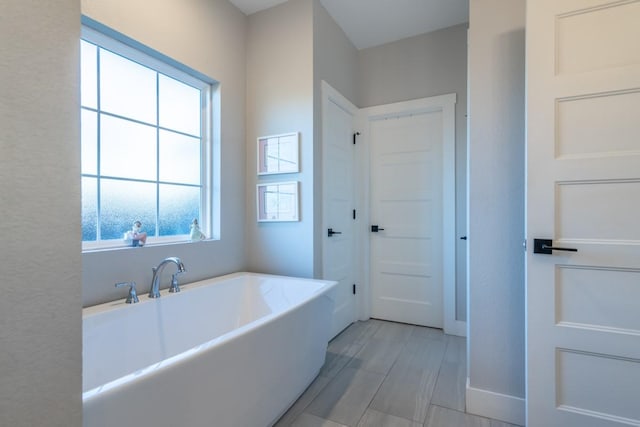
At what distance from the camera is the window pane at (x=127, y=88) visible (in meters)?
1.71

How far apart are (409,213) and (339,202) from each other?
2.54 feet

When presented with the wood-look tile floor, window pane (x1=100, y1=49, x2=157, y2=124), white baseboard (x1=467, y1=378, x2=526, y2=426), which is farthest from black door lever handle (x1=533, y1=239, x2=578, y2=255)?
window pane (x1=100, y1=49, x2=157, y2=124)

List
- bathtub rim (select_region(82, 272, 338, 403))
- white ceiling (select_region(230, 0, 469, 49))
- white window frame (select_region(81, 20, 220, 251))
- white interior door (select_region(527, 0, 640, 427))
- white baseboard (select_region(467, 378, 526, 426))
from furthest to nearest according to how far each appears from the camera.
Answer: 1. white ceiling (select_region(230, 0, 469, 49))
2. white window frame (select_region(81, 20, 220, 251))
3. white baseboard (select_region(467, 378, 526, 426))
4. white interior door (select_region(527, 0, 640, 427))
5. bathtub rim (select_region(82, 272, 338, 403))

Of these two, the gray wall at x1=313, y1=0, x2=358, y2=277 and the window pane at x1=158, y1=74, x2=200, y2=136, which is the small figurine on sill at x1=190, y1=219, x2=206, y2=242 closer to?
the window pane at x1=158, y1=74, x2=200, y2=136

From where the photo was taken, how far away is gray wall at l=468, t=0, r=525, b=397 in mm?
1565

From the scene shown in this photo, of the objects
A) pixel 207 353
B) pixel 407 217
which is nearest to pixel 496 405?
pixel 207 353

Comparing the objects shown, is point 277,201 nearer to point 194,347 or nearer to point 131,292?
point 131,292

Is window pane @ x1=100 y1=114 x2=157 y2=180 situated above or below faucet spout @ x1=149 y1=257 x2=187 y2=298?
above

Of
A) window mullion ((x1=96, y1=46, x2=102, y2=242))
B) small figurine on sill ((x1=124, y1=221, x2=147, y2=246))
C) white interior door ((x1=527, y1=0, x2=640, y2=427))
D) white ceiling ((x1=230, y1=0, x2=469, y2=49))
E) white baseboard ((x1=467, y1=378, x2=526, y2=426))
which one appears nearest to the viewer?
white interior door ((x1=527, y1=0, x2=640, y2=427))

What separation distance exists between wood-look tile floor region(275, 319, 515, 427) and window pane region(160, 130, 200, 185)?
171cm

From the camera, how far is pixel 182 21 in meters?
1.98

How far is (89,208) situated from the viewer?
1630mm

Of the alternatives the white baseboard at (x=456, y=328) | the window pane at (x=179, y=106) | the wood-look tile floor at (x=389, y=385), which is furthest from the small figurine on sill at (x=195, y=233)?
the white baseboard at (x=456, y=328)

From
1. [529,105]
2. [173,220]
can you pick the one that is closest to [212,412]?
[173,220]
